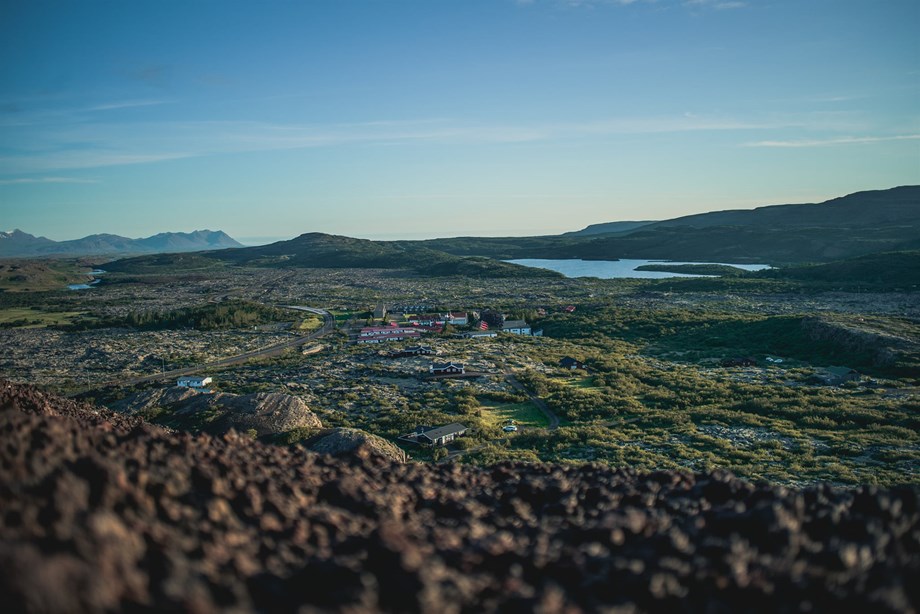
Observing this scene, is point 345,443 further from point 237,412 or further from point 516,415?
point 516,415

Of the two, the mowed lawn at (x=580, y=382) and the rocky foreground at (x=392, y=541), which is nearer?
the rocky foreground at (x=392, y=541)

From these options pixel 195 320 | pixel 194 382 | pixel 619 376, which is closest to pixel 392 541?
pixel 619 376

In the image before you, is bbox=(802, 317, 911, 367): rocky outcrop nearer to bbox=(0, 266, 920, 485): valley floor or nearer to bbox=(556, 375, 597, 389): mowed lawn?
bbox=(0, 266, 920, 485): valley floor

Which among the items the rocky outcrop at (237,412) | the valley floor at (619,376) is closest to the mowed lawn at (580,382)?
the valley floor at (619,376)

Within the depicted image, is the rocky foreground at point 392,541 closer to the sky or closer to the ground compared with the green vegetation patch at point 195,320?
closer to the sky

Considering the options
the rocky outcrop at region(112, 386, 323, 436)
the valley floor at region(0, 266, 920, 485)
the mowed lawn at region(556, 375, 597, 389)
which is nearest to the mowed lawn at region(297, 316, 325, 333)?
the valley floor at region(0, 266, 920, 485)

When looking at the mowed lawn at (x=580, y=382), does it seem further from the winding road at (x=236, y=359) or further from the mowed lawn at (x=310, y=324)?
the mowed lawn at (x=310, y=324)

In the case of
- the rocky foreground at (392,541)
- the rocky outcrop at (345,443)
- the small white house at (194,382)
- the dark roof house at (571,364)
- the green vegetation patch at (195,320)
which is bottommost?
the dark roof house at (571,364)
